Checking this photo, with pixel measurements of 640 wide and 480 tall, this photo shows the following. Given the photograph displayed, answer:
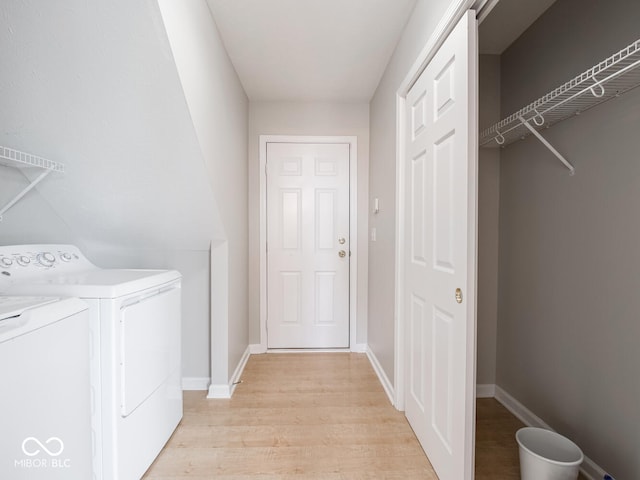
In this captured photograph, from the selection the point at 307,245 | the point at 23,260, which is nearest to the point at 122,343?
the point at 23,260

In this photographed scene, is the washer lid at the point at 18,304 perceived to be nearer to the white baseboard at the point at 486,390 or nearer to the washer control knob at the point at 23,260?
the washer control knob at the point at 23,260

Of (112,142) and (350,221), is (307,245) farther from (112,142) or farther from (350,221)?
(112,142)

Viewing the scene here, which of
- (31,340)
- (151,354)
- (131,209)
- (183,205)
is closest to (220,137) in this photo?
(183,205)

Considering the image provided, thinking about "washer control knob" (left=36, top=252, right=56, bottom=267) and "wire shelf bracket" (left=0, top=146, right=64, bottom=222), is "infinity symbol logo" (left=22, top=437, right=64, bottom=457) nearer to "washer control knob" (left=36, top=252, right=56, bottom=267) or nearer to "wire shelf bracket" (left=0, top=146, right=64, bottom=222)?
"washer control knob" (left=36, top=252, right=56, bottom=267)

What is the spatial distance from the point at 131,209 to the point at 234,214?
2.36ft

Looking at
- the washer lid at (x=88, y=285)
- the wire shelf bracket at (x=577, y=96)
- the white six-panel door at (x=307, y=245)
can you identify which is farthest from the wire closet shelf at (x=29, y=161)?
the wire shelf bracket at (x=577, y=96)

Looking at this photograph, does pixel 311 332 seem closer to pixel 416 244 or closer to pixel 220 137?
pixel 416 244

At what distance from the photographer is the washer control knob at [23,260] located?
1.46m

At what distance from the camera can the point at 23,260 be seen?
1.49 m

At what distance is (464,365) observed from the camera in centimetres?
124

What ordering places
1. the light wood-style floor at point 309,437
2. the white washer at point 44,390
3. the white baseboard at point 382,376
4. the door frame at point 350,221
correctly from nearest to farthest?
the white washer at point 44,390, the light wood-style floor at point 309,437, the white baseboard at point 382,376, the door frame at point 350,221

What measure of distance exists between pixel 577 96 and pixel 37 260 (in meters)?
2.55

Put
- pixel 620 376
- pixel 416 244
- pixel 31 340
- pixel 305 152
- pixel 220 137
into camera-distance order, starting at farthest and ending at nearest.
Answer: pixel 305 152
pixel 220 137
pixel 416 244
pixel 620 376
pixel 31 340

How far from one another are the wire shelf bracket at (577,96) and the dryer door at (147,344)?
202 cm
